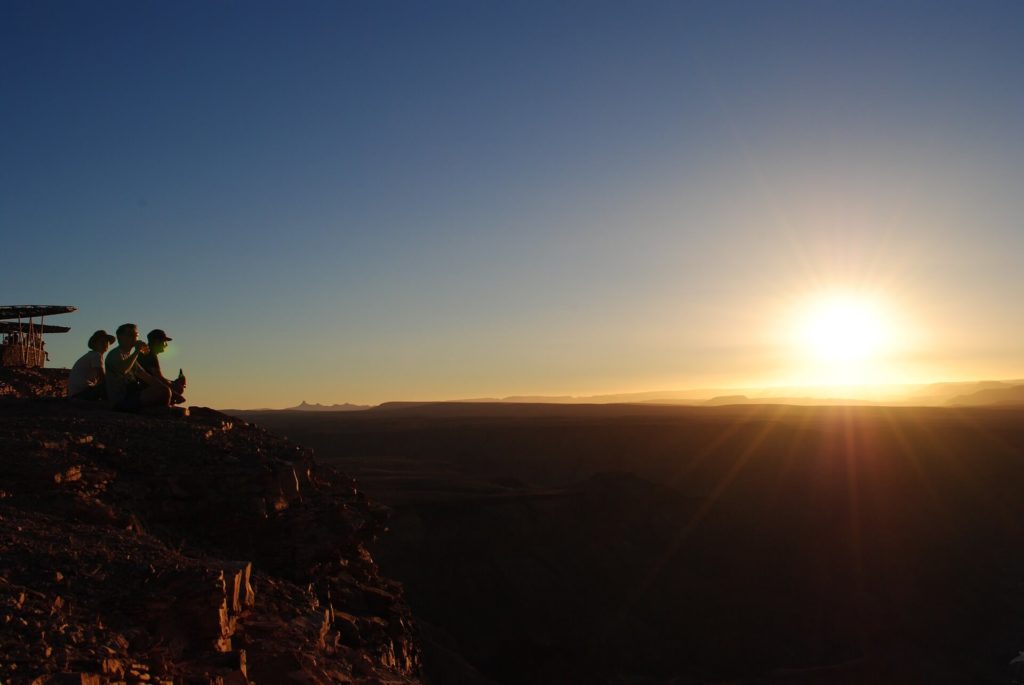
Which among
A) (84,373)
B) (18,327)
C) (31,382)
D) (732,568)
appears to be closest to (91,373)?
(84,373)

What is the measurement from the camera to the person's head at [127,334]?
11477 millimetres

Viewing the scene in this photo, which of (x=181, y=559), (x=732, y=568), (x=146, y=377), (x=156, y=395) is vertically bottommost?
(x=732, y=568)

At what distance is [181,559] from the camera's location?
286 inches

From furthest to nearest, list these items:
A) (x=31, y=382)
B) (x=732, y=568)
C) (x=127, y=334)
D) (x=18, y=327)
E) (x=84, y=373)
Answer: (x=732, y=568) < (x=18, y=327) < (x=31, y=382) < (x=84, y=373) < (x=127, y=334)

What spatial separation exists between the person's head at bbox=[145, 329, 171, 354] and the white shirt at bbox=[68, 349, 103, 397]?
0.99 metres

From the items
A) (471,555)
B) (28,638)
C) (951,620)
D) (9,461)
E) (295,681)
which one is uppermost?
(9,461)

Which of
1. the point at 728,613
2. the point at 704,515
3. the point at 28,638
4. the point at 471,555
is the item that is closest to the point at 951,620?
the point at 728,613

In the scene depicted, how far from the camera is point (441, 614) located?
30.5 meters

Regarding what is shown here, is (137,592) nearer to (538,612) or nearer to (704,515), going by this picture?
(538,612)

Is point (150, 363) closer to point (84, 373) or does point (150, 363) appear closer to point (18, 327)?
point (84, 373)

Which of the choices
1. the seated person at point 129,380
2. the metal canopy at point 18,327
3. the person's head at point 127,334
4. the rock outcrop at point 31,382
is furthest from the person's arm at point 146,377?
the metal canopy at point 18,327

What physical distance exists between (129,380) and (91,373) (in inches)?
34.2

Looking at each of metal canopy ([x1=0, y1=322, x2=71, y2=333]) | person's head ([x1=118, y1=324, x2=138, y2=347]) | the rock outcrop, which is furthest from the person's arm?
metal canopy ([x1=0, y1=322, x2=71, y2=333])

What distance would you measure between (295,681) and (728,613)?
29857 mm
